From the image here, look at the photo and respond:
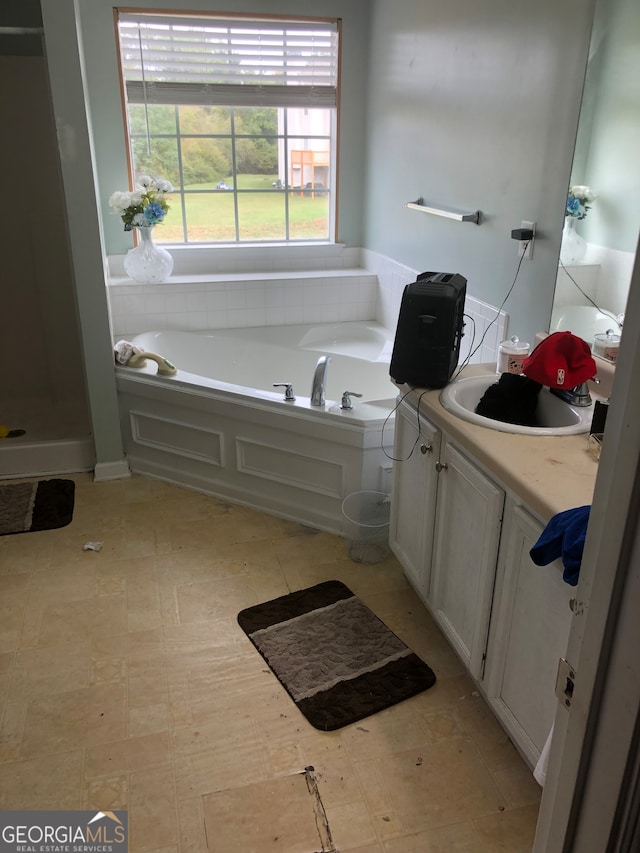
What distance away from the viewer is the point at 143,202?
380 cm

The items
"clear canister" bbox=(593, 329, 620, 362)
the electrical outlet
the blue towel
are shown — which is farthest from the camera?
the electrical outlet

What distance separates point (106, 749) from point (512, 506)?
136 centimetres

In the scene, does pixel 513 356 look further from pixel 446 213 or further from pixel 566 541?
pixel 446 213

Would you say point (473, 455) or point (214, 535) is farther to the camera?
point (214, 535)

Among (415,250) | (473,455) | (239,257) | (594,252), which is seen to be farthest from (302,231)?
(473,455)

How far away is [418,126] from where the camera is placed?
3.54m

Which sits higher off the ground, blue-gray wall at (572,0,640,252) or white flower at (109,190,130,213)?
blue-gray wall at (572,0,640,252)

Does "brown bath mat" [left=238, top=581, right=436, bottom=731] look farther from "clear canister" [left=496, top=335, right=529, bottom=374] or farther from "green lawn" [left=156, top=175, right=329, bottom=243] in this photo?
"green lawn" [left=156, top=175, right=329, bottom=243]

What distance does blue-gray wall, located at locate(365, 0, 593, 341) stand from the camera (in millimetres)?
2428

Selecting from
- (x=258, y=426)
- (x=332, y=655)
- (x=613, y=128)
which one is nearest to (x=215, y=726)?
(x=332, y=655)

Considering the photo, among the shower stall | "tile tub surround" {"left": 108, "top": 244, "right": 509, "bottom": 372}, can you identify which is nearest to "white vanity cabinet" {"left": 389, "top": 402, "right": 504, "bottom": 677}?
"tile tub surround" {"left": 108, "top": 244, "right": 509, "bottom": 372}

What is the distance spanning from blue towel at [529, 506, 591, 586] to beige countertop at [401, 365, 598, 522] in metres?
0.06

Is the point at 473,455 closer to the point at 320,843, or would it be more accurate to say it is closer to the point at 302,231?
the point at 320,843

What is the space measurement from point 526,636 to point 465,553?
357mm
